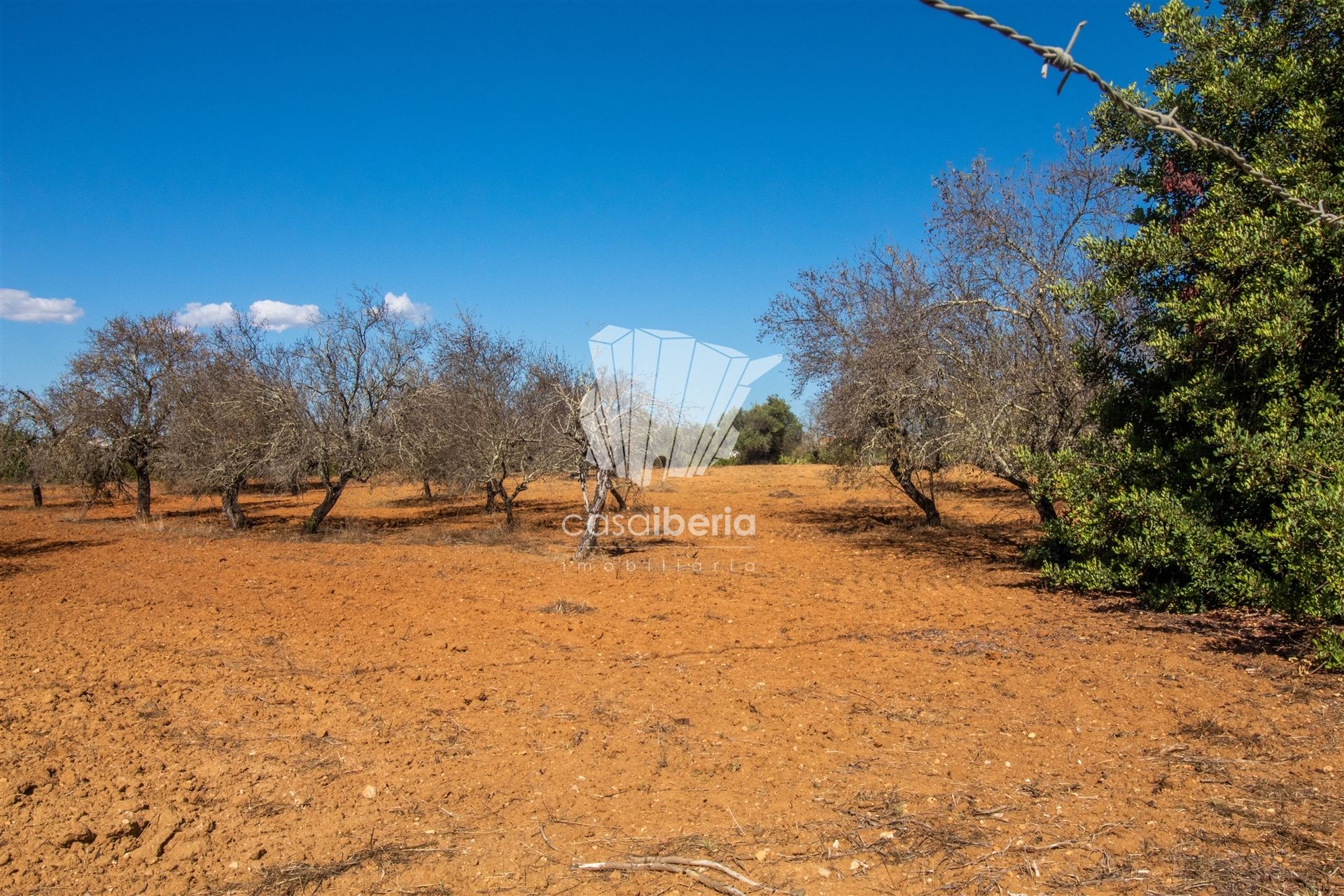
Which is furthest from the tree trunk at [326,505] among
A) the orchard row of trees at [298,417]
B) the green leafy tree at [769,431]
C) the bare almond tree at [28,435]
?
the green leafy tree at [769,431]

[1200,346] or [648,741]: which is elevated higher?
[1200,346]

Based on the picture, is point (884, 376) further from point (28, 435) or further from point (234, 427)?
point (28, 435)

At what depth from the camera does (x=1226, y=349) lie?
7.53 meters

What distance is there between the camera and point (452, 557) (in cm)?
1327

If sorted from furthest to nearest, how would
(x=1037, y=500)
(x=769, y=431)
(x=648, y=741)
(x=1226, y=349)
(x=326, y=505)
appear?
1. (x=769, y=431)
2. (x=326, y=505)
3. (x=1037, y=500)
4. (x=1226, y=349)
5. (x=648, y=741)

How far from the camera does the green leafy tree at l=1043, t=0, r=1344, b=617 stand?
21.1 ft

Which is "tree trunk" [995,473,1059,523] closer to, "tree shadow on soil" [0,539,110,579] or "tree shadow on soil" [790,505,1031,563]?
"tree shadow on soil" [790,505,1031,563]

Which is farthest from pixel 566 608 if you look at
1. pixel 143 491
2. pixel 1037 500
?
pixel 143 491

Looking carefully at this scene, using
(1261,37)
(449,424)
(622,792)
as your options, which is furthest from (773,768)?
(449,424)

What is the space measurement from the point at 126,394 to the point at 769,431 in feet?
113

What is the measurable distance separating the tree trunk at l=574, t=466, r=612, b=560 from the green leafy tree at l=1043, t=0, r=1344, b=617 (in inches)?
244

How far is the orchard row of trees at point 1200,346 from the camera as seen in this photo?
256 inches

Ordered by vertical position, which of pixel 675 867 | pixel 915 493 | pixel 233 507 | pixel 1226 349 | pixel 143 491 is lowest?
pixel 675 867

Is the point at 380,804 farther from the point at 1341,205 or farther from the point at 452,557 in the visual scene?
the point at 452,557
